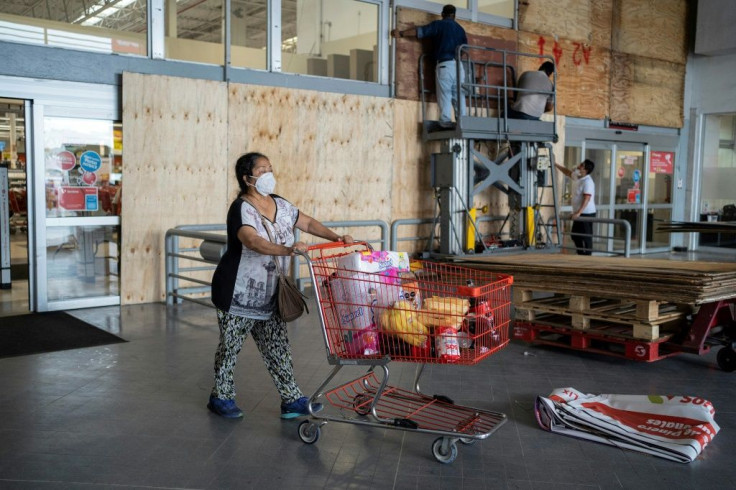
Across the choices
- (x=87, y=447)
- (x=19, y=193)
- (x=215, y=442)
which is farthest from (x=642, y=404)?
(x=19, y=193)

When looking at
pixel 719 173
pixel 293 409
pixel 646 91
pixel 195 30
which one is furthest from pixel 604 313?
pixel 719 173

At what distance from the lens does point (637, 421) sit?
184 inches

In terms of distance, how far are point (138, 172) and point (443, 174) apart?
15.7 feet

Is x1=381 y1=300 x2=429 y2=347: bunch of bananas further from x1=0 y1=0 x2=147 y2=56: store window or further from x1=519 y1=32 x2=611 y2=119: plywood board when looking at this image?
x1=519 y1=32 x2=611 y2=119: plywood board

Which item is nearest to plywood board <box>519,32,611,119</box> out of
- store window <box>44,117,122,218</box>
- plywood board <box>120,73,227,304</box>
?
plywood board <box>120,73,227,304</box>

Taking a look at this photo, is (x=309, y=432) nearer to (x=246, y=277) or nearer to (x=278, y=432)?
(x=278, y=432)

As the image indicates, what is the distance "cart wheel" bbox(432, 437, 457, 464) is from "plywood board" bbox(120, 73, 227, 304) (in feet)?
20.0

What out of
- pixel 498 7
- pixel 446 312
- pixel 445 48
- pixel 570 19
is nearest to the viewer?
pixel 446 312

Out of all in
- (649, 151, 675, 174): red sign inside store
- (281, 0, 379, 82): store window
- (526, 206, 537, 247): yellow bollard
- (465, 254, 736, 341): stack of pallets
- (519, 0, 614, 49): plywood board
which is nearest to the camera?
(465, 254, 736, 341): stack of pallets

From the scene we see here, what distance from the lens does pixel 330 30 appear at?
1076cm

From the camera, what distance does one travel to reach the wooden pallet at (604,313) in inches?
243

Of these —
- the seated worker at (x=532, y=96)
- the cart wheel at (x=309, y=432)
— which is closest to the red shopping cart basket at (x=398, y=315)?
the cart wheel at (x=309, y=432)

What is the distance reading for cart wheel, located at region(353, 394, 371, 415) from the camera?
15.8ft

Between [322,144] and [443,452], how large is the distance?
7.17 meters
